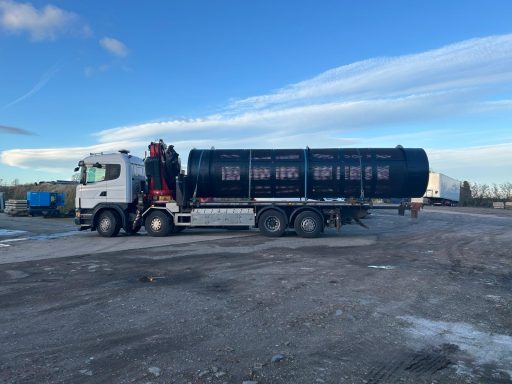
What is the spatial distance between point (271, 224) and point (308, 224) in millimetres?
1434

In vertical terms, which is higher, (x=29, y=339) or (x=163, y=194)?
(x=163, y=194)

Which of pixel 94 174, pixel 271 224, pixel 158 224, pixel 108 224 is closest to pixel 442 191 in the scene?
pixel 271 224

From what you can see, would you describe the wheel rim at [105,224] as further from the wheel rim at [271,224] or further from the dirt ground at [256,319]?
the wheel rim at [271,224]

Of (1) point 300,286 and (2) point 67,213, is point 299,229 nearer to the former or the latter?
(1) point 300,286

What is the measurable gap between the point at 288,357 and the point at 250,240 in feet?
37.6

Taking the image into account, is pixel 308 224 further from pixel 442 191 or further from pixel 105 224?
pixel 442 191

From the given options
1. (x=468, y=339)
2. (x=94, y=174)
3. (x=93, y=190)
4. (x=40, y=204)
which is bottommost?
(x=468, y=339)

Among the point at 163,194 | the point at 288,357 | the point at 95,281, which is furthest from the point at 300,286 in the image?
the point at 163,194

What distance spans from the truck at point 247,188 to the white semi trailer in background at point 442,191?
3676 centimetres

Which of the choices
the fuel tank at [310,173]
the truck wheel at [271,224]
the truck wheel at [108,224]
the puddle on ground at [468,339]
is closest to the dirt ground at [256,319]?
the puddle on ground at [468,339]

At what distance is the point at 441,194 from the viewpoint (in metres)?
52.2

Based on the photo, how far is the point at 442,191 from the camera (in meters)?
52.2

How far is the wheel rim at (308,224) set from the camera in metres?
16.7

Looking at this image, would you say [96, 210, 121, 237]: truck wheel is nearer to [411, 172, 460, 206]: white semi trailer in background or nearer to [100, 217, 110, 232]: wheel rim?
[100, 217, 110, 232]: wheel rim
